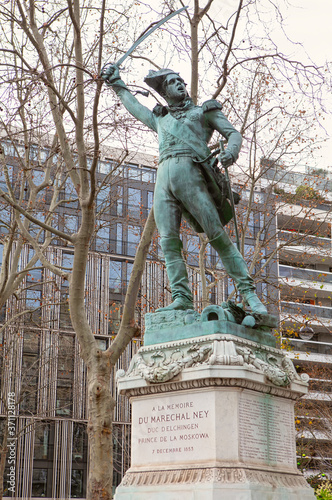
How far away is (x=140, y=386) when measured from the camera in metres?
6.52

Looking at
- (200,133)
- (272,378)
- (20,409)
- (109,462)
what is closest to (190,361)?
(272,378)

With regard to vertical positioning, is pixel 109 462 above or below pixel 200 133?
below

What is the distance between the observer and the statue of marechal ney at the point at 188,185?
6953mm

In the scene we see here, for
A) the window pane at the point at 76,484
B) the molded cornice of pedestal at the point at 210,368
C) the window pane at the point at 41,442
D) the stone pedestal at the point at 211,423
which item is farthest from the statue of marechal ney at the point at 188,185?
the window pane at the point at 76,484

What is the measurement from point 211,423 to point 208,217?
207 centimetres

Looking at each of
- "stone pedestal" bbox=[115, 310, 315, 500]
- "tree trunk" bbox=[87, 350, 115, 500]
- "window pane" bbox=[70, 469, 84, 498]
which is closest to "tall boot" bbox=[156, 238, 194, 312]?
"stone pedestal" bbox=[115, 310, 315, 500]

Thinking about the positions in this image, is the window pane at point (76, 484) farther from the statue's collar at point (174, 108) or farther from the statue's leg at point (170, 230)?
the statue's collar at point (174, 108)

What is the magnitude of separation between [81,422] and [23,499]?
5538 millimetres

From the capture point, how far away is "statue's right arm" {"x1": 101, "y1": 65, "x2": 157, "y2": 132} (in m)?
7.54

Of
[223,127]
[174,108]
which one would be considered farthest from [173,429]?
[174,108]

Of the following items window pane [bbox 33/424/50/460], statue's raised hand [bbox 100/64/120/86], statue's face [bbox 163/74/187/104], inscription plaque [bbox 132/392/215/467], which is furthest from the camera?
window pane [bbox 33/424/50/460]

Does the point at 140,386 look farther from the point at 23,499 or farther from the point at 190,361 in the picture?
the point at 23,499

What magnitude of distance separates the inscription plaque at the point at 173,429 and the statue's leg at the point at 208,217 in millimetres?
1312

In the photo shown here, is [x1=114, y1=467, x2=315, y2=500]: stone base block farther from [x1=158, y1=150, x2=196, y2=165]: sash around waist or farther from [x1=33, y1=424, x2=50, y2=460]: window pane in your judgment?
[x1=33, y1=424, x2=50, y2=460]: window pane
